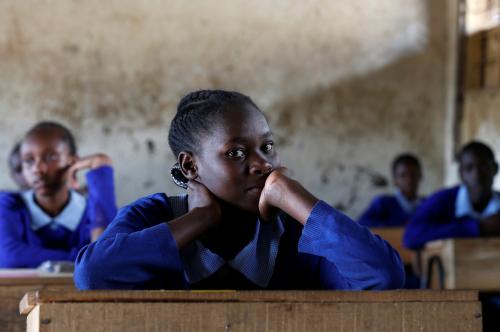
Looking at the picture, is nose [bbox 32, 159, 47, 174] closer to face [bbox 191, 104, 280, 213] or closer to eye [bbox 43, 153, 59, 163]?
eye [bbox 43, 153, 59, 163]

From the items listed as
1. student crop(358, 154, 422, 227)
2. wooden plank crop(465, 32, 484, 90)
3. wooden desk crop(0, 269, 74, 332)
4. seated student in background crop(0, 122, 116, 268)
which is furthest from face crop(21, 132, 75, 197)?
wooden plank crop(465, 32, 484, 90)

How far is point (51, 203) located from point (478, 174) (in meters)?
2.26

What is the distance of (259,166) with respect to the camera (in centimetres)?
176

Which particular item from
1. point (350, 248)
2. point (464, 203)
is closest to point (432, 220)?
point (464, 203)

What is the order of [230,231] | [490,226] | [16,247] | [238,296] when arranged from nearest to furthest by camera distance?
[238,296], [230,231], [16,247], [490,226]

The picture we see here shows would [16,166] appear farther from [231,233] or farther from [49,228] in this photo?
[231,233]

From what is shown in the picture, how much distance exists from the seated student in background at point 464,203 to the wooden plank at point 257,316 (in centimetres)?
324

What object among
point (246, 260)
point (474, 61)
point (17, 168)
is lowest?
point (246, 260)

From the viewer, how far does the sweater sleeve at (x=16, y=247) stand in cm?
338

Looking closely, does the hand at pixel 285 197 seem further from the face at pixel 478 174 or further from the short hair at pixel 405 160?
the short hair at pixel 405 160

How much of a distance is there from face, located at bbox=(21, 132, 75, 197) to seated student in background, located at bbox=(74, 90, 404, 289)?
5.90ft

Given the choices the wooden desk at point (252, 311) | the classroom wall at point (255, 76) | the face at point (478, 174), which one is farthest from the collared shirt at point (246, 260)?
the classroom wall at point (255, 76)

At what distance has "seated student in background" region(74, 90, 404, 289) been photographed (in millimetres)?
1602

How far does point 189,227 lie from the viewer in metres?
1.69
